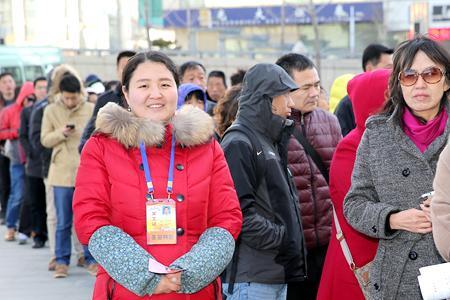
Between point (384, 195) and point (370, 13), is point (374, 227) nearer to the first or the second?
point (384, 195)

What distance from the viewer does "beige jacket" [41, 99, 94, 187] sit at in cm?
963

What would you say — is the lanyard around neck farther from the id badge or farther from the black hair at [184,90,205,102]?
the black hair at [184,90,205,102]

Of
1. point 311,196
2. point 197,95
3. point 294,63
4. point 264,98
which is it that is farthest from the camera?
point 197,95

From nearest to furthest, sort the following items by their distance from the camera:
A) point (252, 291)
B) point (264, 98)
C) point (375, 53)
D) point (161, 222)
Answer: point (161, 222) < point (252, 291) < point (264, 98) < point (375, 53)

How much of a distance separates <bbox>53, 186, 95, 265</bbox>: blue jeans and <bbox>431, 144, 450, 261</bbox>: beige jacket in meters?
6.72

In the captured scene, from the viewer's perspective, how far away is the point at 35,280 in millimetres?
9695

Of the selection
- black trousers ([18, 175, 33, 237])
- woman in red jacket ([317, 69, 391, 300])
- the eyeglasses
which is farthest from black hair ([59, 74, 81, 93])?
the eyeglasses

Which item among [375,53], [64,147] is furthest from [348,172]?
[64,147]

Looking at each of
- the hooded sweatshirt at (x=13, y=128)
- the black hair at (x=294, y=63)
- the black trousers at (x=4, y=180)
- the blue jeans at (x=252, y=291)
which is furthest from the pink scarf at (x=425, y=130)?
the black trousers at (x=4, y=180)

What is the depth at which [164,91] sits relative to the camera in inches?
162

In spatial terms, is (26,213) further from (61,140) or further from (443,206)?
(443,206)

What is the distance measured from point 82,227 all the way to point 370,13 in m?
58.1

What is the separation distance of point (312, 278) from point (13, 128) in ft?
25.4

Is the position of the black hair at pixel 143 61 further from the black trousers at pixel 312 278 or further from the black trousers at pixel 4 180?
the black trousers at pixel 4 180
